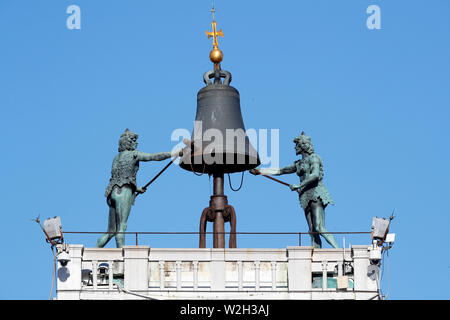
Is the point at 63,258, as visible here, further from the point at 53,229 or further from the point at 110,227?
the point at 110,227

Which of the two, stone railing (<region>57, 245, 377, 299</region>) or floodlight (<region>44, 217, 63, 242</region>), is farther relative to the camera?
floodlight (<region>44, 217, 63, 242</region>)

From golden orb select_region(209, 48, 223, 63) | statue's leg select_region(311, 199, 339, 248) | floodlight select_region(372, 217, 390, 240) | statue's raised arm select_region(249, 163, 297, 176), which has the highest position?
golden orb select_region(209, 48, 223, 63)

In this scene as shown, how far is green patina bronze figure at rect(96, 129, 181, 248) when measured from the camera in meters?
50.8

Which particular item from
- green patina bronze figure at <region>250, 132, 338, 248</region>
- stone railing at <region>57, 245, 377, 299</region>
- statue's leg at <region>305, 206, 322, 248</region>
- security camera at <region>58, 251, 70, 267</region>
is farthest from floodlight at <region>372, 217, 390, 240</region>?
security camera at <region>58, 251, 70, 267</region>

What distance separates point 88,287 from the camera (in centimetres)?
4850

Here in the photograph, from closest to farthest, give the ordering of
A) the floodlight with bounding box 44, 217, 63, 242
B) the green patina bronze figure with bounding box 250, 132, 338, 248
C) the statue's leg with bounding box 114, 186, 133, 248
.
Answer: the floodlight with bounding box 44, 217, 63, 242, the statue's leg with bounding box 114, 186, 133, 248, the green patina bronze figure with bounding box 250, 132, 338, 248

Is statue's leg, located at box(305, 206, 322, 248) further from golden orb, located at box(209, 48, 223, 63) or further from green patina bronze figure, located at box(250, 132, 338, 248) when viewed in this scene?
golden orb, located at box(209, 48, 223, 63)

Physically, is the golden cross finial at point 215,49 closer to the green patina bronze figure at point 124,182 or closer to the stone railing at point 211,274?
the green patina bronze figure at point 124,182

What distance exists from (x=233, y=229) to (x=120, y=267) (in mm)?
3886

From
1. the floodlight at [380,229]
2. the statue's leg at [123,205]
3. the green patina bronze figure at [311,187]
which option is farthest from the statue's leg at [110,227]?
the floodlight at [380,229]

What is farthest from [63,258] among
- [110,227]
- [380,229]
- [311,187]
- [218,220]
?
[380,229]

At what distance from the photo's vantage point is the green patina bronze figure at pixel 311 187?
168 ft

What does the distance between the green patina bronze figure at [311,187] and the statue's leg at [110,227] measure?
204 inches
